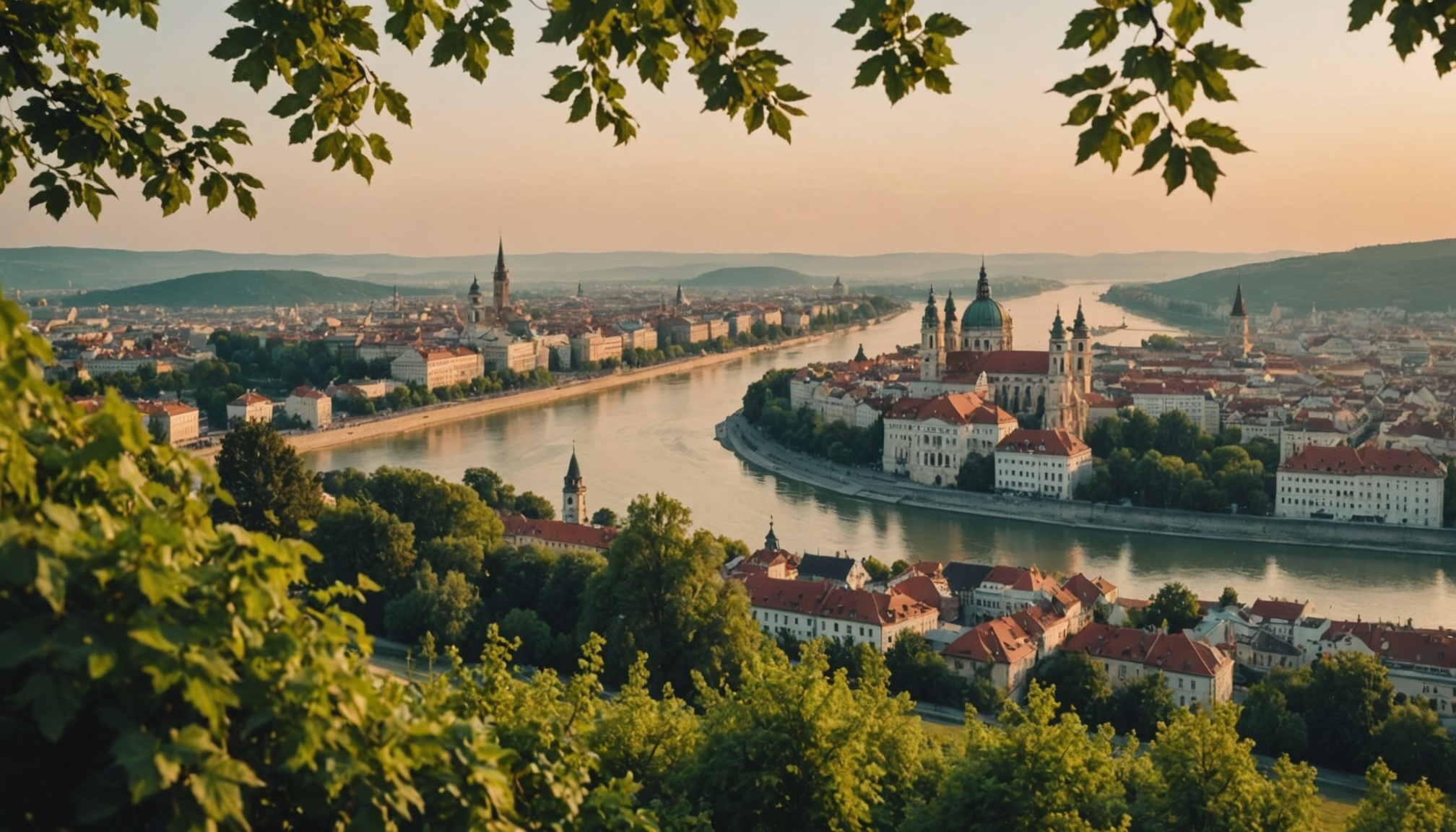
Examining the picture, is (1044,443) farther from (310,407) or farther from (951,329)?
(310,407)

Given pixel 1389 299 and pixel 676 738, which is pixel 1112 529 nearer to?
pixel 676 738

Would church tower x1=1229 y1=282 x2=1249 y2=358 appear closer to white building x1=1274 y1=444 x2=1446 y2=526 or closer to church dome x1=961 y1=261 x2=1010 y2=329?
church dome x1=961 y1=261 x2=1010 y2=329

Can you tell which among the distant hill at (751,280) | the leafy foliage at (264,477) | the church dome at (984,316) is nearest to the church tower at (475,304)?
Answer: the church dome at (984,316)

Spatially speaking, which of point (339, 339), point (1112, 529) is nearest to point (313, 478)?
point (1112, 529)

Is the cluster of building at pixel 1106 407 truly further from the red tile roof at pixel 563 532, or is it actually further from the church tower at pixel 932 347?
the red tile roof at pixel 563 532

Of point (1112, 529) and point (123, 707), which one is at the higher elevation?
point (123, 707)

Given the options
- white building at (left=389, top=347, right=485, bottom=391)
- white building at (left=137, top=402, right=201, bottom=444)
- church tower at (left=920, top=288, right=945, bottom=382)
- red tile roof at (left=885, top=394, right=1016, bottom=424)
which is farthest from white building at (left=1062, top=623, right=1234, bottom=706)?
white building at (left=389, top=347, right=485, bottom=391)
